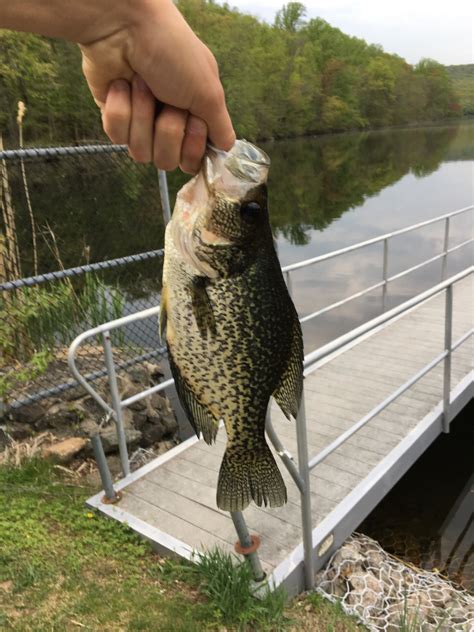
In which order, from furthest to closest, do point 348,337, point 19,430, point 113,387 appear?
point 19,430
point 113,387
point 348,337

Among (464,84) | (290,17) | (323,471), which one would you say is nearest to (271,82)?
(290,17)

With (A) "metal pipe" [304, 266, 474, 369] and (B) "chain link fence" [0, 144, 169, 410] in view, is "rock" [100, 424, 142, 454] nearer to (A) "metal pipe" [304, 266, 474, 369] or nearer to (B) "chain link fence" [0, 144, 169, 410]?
(B) "chain link fence" [0, 144, 169, 410]

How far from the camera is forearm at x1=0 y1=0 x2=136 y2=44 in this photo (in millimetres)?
907

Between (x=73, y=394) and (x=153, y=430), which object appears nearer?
(x=73, y=394)

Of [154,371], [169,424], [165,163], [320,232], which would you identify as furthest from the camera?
[320,232]

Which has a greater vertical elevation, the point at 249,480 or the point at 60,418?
the point at 249,480

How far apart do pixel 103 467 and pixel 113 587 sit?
2.42ft

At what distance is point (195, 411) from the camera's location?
57.8 inches

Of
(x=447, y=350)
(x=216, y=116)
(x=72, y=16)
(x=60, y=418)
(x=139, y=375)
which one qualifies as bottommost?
(x=139, y=375)

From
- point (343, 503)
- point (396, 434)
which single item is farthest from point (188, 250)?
point (396, 434)

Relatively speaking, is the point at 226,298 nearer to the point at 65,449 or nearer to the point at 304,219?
the point at 65,449

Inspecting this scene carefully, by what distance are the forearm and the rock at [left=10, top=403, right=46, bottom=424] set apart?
4.45 metres

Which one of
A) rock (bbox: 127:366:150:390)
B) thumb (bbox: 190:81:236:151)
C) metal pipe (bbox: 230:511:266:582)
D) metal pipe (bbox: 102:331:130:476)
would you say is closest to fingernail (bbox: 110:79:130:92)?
thumb (bbox: 190:81:236:151)

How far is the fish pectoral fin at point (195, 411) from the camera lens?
140 cm
